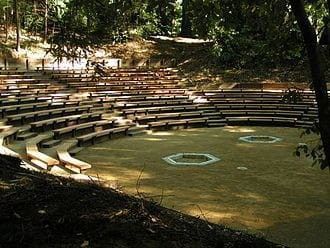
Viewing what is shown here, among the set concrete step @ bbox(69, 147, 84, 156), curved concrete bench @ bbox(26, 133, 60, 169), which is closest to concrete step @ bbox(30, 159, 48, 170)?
curved concrete bench @ bbox(26, 133, 60, 169)

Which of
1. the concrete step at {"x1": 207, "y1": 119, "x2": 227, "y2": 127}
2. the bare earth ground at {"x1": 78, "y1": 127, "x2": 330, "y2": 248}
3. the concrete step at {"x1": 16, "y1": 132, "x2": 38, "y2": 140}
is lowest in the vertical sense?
the bare earth ground at {"x1": 78, "y1": 127, "x2": 330, "y2": 248}

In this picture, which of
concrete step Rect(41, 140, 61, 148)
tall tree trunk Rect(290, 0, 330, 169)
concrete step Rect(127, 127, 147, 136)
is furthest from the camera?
concrete step Rect(127, 127, 147, 136)

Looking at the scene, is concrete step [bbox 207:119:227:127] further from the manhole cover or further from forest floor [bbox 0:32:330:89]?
the manhole cover

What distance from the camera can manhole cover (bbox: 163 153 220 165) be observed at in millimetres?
12045

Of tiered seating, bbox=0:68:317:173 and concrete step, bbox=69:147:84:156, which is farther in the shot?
tiered seating, bbox=0:68:317:173

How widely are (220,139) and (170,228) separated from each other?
12.5m

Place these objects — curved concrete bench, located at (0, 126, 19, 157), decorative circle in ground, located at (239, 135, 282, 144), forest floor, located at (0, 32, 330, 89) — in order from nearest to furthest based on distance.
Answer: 1. curved concrete bench, located at (0, 126, 19, 157)
2. decorative circle in ground, located at (239, 135, 282, 144)
3. forest floor, located at (0, 32, 330, 89)

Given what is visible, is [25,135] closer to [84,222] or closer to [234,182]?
[234,182]

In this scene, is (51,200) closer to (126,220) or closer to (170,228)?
(126,220)

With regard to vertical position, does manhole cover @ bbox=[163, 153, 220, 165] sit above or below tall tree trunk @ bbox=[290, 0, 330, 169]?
below

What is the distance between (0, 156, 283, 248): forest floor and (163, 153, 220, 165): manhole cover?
311 inches

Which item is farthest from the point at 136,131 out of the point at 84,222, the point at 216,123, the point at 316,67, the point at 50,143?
the point at 84,222

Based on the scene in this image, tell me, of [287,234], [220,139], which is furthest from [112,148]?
[287,234]

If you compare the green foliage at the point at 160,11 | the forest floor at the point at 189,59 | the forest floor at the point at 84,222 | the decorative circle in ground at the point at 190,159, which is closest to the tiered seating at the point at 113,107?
the forest floor at the point at 189,59
